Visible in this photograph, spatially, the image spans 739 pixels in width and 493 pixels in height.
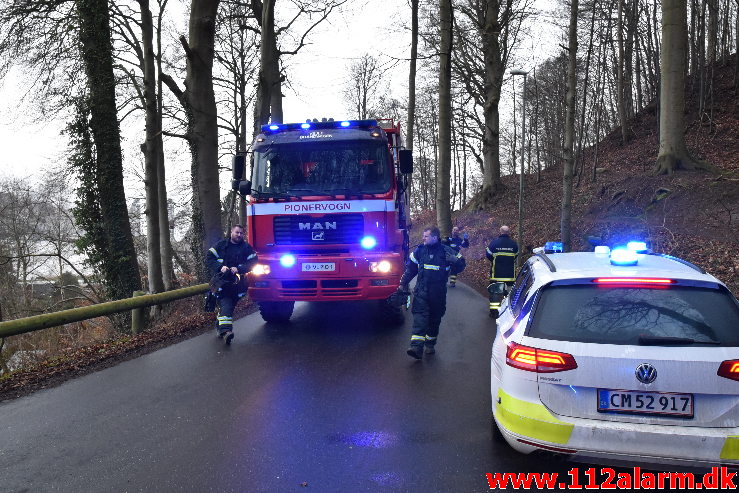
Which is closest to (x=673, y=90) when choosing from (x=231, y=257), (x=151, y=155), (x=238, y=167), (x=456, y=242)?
(x=456, y=242)

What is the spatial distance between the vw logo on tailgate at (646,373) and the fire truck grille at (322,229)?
5.50 metres

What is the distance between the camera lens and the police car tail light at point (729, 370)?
3.18m

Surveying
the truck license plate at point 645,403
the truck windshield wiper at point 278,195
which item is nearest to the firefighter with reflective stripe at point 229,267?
the truck windshield wiper at point 278,195

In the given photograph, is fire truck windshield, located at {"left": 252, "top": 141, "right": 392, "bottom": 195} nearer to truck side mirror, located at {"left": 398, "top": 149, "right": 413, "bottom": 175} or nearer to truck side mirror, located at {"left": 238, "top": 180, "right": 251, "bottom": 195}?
truck side mirror, located at {"left": 238, "top": 180, "right": 251, "bottom": 195}

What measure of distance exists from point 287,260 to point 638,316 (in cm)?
582

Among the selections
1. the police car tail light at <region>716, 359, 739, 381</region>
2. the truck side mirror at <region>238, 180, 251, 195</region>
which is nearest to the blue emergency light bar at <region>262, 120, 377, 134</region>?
the truck side mirror at <region>238, 180, 251, 195</region>

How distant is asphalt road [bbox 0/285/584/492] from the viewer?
12.3ft

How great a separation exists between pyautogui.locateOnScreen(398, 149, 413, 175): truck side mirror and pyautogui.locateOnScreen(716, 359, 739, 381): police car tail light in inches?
254

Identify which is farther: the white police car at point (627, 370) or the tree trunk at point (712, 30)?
the tree trunk at point (712, 30)

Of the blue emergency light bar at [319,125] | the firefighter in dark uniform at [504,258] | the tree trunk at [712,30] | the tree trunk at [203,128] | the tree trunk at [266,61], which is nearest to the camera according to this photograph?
the blue emergency light bar at [319,125]

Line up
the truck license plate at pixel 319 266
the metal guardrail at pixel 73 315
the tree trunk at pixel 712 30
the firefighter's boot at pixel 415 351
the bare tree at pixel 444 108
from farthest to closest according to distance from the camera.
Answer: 1. the tree trunk at pixel 712 30
2. the bare tree at pixel 444 108
3. the truck license plate at pixel 319 266
4. the firefighter's boot at pixel 415 351
5. the metal guardrail at pixel 73 315

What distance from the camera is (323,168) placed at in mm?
8773

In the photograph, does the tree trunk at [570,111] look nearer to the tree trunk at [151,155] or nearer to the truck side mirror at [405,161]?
the truck side mirror at [405,161]

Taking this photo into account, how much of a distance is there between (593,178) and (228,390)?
19714 millimetres
